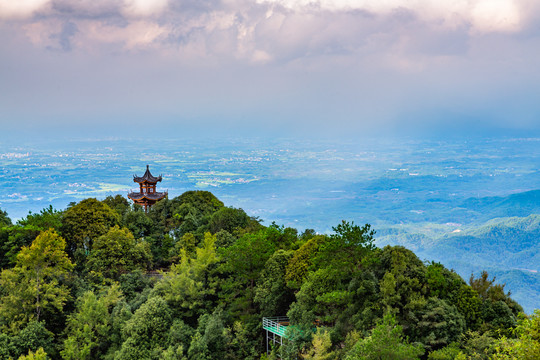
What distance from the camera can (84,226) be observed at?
1182 inches

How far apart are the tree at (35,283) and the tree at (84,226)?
12.9 ft

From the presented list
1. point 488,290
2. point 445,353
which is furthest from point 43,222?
point 488,290

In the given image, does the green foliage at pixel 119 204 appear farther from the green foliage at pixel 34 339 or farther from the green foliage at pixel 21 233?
the green foliage at pixel 34 339

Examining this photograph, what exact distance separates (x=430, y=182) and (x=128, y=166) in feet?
382

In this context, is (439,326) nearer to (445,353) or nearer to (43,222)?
(445,353)

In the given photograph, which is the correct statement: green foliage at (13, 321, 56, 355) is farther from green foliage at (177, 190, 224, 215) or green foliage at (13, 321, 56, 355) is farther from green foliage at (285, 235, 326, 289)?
green foliage at (177, 190, 224, 215)

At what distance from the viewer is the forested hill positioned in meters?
16.5

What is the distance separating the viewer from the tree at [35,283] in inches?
903

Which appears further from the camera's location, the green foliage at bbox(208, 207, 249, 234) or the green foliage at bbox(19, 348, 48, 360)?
the green foliage at bbox(208, 207, 249, 234)

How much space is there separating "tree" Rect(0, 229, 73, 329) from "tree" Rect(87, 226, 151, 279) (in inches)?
77.5

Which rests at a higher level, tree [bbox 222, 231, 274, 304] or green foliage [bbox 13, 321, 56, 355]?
tree [bbox 222, 231, 274, 304]

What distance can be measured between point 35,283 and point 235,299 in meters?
10.6

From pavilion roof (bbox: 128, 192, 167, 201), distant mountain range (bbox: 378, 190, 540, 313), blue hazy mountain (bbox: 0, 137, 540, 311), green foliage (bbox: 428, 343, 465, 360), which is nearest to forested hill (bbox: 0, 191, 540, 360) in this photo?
green foliage (bbox: 428, 343, 465, 360)

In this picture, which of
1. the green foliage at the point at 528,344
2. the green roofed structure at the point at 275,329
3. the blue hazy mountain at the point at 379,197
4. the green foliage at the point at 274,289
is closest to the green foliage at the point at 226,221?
the green foliage at the point at 274,289
